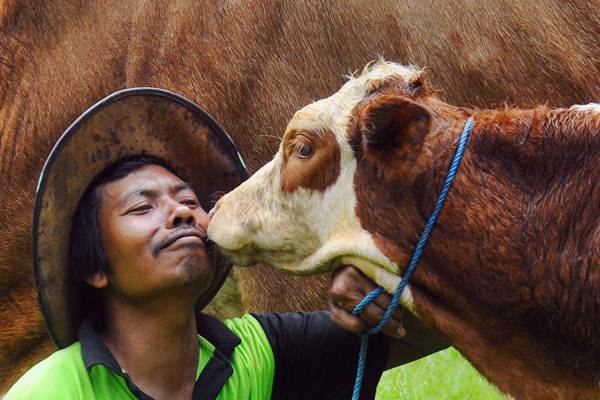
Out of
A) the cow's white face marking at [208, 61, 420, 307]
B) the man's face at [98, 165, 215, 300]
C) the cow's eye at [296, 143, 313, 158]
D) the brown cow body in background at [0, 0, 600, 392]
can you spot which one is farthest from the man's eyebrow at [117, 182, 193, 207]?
the brown cow body in background at [0, 0, 600, 392]

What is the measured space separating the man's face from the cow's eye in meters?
0.47

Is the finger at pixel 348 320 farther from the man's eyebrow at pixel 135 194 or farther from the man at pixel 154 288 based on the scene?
the man's eyebrow at pixel 135 194

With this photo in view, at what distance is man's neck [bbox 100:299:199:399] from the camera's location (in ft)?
13.0

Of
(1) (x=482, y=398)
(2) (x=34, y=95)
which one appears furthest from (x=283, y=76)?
(1) (x=482, y=398)

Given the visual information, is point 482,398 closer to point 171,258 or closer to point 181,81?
point 181,81

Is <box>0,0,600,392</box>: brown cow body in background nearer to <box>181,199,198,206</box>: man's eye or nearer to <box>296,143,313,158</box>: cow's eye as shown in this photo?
<box>181,199,198,206</box>: man's eye

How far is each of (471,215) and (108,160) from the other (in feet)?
4.27

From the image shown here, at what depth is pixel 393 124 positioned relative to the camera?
3512mm

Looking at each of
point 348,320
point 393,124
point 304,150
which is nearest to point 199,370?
point 348,320

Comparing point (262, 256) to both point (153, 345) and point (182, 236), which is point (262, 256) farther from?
point (153, 345)

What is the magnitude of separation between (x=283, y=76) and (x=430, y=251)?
1.78 meters

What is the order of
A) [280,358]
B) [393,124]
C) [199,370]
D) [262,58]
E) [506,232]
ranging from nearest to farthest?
1. [506,232]
2. [393,124]
3. [199,370]
4. [280,358]
5. [262,58]

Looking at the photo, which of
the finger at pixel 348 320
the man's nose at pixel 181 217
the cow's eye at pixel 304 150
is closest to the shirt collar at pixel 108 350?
the man's nose at pixel 181 217

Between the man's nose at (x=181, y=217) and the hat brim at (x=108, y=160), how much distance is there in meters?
0.32
